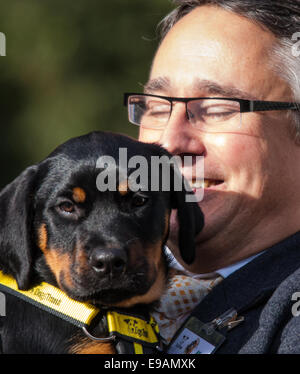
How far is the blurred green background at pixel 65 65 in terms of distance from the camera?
40.4 feet

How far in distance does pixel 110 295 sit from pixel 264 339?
2.06 feet

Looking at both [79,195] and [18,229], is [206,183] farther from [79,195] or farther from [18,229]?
[18,229]

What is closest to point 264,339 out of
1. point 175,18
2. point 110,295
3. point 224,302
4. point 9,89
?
point 224,302

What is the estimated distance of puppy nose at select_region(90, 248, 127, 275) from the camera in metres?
2.66

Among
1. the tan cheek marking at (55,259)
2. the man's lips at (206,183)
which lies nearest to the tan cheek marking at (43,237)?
the tan cheek marking at (55,259)

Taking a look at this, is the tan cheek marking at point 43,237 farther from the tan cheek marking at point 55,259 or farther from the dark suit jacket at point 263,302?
the dark suit jacket at point 263,302

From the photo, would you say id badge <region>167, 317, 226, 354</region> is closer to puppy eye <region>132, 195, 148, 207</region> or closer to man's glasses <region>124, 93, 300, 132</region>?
puppy eye <region>132, 195, 148, 207</region>

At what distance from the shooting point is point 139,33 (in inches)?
516

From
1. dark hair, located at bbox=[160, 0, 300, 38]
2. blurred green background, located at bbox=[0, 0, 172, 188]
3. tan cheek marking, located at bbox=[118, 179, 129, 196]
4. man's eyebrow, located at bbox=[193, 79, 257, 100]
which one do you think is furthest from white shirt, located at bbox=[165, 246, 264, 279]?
blurred green background, located at bbox=[0, 0, 172, 188]

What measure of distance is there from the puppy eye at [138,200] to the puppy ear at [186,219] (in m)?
0.24

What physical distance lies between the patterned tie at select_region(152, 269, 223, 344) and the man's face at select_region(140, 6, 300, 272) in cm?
30

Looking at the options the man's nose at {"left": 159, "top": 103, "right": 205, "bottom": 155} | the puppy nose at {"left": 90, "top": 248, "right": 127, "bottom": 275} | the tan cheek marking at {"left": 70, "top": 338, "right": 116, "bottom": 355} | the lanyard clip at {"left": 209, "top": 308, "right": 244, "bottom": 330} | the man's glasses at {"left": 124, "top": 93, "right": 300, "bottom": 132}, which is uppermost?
the man's glasses at {"left": 124, "top": 93, "right": 300, "bottom": 132}

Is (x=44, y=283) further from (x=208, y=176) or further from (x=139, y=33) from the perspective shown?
(x=139, y=33)

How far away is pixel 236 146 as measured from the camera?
337 cm
